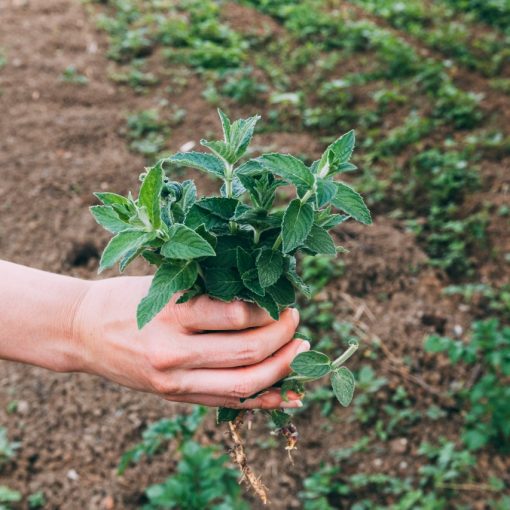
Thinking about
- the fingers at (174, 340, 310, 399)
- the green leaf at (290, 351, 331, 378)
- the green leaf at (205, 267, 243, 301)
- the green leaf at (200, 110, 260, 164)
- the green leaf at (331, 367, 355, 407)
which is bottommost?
the fingers at (174, 340, 310, 399)

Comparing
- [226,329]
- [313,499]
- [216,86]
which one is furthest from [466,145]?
[226,329]

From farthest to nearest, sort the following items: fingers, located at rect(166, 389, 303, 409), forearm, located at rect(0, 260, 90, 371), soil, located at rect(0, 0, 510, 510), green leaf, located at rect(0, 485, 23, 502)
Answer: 1. soil, located at rect(0, 0, 510, 510)
2. green leaf, located at rect(0, 485, 23, 502)
3. forearm, located at rect(0, 260, 90, 371)
4. fingers, located at rect(166, 389, 303, 409)

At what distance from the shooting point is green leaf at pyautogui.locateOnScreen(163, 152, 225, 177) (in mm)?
1227

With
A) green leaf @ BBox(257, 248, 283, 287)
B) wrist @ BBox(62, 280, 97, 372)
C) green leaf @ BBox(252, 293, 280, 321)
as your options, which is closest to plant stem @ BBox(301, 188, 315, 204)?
green leaf @ BBox(257, 248, 283, 287)

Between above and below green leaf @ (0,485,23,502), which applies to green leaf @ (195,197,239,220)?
above

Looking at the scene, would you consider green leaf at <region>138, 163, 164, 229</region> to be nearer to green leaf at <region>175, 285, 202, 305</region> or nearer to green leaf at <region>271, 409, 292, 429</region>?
green leaf at <region>175, 285, 202, 305</region>

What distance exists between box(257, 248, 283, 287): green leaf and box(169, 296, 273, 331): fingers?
14 centimetres

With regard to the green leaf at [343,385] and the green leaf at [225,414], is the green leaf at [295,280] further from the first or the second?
the green leaf at [225,414]

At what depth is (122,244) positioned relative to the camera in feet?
3.68

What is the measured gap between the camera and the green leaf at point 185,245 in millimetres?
1071

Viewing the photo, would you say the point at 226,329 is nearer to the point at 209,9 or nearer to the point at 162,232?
the point at 162,232

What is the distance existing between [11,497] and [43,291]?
1.32 metres

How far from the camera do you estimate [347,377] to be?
1.33m

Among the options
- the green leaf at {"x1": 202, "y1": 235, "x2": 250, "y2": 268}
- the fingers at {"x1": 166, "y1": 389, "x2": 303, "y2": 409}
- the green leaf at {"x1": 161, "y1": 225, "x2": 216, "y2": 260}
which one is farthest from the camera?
the fingers at {"x1": 166, "y1": 389, "x2": 303, "y2": 409}
